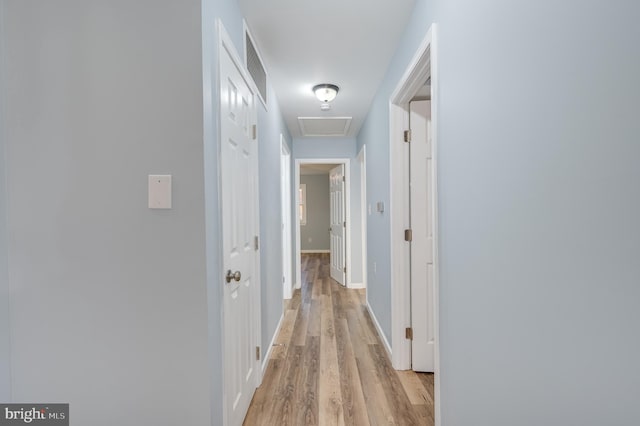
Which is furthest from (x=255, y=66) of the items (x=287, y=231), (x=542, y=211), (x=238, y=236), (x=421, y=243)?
(x=287, y=231)

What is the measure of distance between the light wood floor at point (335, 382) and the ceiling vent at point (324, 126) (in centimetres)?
244

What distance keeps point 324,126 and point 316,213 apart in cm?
500

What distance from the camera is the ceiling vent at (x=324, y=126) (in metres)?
3.98

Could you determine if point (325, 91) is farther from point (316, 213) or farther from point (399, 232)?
point (316, 213)

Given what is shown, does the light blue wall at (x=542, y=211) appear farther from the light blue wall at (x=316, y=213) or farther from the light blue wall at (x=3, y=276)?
the light blue wall at (x=316, y=213)

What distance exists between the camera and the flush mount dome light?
296 cm

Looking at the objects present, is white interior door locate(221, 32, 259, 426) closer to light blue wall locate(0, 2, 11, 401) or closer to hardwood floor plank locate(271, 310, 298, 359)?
hardwood floor plank locate(271, 310, 298, 359)

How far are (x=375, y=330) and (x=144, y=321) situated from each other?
244 centimetres

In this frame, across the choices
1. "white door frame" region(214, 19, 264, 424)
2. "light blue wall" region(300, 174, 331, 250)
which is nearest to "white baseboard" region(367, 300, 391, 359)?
"white door frame" region(214, 19, 264, 424)

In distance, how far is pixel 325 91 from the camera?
299cm

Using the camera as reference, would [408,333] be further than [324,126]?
No

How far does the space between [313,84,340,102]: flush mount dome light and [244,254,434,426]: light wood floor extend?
234 cm

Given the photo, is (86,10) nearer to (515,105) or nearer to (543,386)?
(515,105)

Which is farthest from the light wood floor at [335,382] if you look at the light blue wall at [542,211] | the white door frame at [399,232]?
the light blue wall at [542,211]
